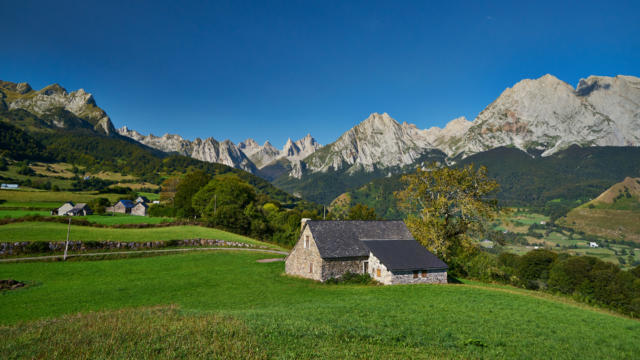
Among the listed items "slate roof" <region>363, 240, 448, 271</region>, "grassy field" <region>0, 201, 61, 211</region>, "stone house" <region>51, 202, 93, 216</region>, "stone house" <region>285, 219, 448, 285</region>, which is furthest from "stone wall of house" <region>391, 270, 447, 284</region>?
"stone house" <region>51, 202, 93, 216</region>

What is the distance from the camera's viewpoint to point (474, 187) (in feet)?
155

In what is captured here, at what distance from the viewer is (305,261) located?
41438 millimetres

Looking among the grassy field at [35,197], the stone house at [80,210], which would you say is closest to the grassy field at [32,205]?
the grassy field at [35,197]

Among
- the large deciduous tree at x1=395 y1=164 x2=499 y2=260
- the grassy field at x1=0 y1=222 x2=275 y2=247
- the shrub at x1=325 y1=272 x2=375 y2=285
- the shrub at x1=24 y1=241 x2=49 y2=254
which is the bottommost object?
the shrub at x1=325 y1=272 x2=375 y2=285

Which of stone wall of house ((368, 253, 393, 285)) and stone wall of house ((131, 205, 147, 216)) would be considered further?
stone wall of house ((131, 205, 147, 216))

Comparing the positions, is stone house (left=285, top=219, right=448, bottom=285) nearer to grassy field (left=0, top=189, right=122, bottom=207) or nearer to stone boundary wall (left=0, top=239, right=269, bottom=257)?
stone boundary wall (left=0, top=239, right=269, bottom=257)

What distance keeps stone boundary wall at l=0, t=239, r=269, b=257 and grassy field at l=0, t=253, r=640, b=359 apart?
6811 millimetres

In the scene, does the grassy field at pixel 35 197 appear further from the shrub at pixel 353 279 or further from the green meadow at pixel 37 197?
the shrub at pixel 353 279

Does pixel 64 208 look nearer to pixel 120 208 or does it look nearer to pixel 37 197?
pixel 37 197

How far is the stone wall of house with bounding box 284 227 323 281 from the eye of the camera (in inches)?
1556

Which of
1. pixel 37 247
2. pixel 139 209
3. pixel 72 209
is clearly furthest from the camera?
pixel 139 209

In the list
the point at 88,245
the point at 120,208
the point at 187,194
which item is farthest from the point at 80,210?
the point at 88,245

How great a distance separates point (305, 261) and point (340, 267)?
4781 mm

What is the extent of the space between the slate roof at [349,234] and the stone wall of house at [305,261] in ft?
3.09
